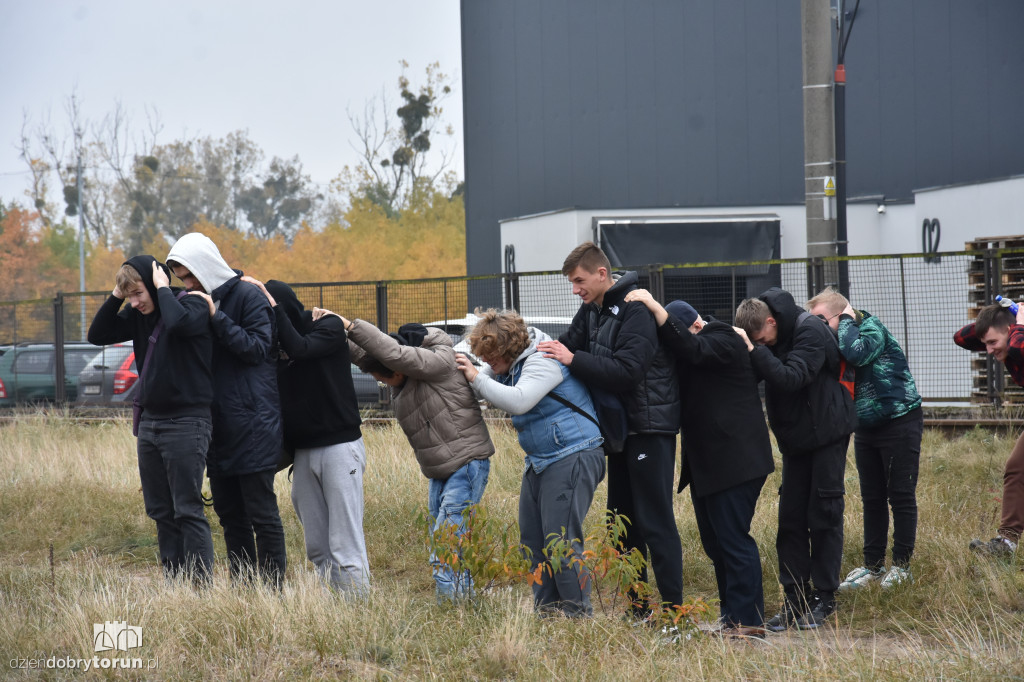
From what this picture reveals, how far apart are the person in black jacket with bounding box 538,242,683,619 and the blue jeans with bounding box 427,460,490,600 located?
29.1 inches

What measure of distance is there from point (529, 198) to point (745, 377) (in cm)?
1818

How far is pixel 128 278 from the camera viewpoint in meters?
5.16

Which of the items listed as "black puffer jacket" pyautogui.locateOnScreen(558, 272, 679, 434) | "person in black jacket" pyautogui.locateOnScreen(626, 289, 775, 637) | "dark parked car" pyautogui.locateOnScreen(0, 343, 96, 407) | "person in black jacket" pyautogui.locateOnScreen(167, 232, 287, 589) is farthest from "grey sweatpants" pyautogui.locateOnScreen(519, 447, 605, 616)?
"dark parked car" pyautogui.locateOnScreen(0, 343, 96, 407)

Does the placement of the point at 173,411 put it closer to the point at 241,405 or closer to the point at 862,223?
the point at 241,405

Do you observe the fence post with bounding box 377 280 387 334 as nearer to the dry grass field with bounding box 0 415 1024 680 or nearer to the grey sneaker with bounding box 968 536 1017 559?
the dry grass field with bounding box 0 415 1024 680

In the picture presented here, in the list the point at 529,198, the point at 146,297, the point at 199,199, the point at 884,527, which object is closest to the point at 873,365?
the point at 884,527

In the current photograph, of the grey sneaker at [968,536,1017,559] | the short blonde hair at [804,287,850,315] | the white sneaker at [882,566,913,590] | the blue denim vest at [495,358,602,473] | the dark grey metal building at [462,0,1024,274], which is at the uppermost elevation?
the dark grey metal building at [462,0,1024,274]

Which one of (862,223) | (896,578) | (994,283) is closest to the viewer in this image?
(896,578)

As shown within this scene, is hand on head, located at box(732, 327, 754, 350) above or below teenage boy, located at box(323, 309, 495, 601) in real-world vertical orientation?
above

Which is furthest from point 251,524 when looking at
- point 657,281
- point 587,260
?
point 657,281

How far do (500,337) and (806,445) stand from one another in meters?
1.69

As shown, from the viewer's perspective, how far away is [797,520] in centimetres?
521

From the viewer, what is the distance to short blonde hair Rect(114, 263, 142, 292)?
5152mm

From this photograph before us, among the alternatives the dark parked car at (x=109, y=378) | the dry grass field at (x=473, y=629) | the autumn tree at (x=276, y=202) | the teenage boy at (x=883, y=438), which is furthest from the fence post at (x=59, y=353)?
the autumn tree at (x=276, y=202)
